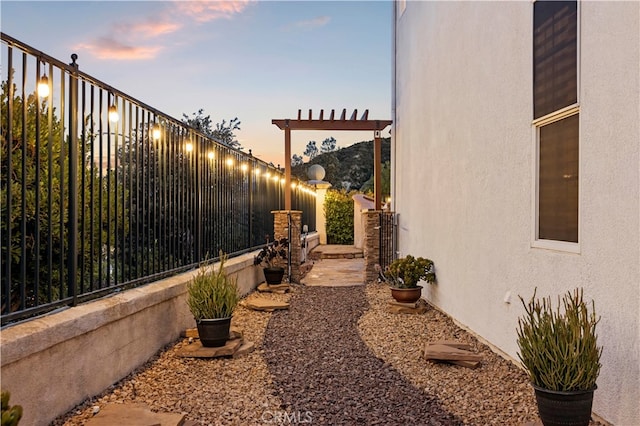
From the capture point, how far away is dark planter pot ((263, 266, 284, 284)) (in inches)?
387

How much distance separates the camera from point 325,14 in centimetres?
Result: 1198

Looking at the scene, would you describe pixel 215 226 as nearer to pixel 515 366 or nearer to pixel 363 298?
pixel 363 298

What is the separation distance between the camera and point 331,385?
438 cm

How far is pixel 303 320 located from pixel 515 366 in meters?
3.21

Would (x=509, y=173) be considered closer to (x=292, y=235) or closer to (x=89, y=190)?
(x=89, y=190)

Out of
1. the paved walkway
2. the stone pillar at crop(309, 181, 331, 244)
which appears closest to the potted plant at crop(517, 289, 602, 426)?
the paved walkway

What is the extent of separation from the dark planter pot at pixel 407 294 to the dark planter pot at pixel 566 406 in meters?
4.86

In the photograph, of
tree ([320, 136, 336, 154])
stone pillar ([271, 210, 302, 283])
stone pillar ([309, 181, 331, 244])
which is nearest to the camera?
stone pillar ([271, 210, 302, 283])

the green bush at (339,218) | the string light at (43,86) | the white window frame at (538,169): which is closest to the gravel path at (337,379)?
the white window frame at (538,169)

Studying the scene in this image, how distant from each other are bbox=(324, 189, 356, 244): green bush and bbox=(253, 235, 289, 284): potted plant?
10992 mm

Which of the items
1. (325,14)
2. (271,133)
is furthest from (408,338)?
(271,133)

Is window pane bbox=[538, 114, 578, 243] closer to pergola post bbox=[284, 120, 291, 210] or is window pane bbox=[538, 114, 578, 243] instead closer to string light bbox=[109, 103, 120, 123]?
string light bbox=[109, 103, 120, 123]

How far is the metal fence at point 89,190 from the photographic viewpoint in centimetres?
345

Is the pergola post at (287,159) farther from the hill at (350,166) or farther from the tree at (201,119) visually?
the hill at (350,166)
